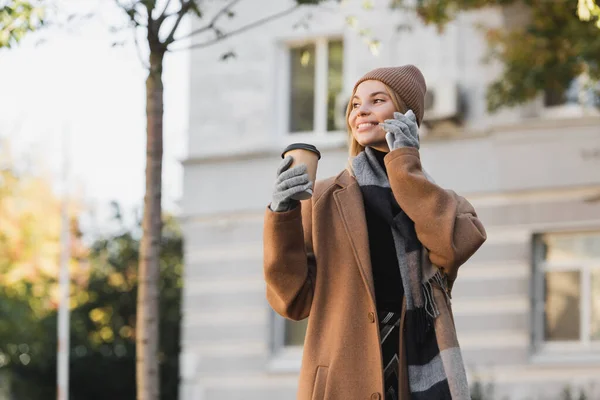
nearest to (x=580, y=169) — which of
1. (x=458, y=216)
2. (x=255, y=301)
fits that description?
(x=255, y=301)

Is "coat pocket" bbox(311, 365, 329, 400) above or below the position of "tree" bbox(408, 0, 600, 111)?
below

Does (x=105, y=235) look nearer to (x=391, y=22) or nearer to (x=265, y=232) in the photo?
(x=391, y=22)

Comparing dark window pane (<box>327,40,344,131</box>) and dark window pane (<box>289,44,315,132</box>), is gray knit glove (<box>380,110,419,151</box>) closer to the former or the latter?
dark window pane (<box>327,40,344,131</box>)

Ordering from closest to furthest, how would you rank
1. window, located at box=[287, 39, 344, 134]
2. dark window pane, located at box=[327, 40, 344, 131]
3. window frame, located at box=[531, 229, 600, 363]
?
window frame, located at box=[531, 229, 600, 363] → dark window pane, located at box=[327, 40, 344, 131] → window, located at box=[287, 39, 344, 134]

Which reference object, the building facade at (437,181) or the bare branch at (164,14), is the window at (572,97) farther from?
the bare branch at (164,14)

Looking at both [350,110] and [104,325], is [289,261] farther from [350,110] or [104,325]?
[104,325]

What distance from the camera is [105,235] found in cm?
2556

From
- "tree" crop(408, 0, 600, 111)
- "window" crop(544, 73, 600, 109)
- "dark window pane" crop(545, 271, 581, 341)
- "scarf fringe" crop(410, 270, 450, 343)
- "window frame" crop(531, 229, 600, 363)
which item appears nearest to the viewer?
"scarf fringe" crop(410, 270, 450, 343)

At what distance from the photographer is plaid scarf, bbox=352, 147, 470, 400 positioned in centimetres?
384

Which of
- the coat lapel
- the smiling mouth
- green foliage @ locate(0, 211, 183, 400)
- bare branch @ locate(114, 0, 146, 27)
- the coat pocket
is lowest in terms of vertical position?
green foliage @ locate(0, 211, 183, 400)

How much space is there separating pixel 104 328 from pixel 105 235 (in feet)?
6.36

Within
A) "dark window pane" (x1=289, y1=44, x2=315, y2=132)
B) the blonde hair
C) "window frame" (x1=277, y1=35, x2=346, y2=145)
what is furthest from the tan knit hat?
"dark window pane" (x1=289, y1=44, x2=315, y2=132)

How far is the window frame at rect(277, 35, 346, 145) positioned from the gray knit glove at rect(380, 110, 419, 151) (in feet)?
42.8

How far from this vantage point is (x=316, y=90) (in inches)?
689
